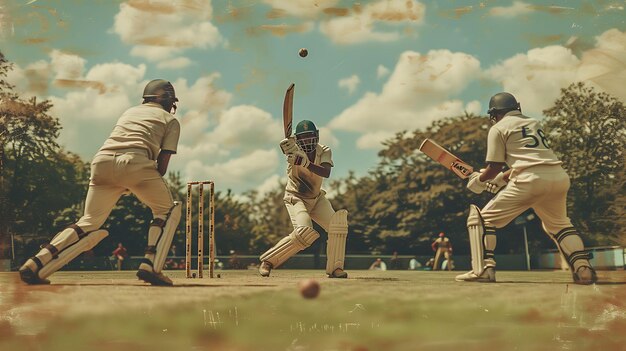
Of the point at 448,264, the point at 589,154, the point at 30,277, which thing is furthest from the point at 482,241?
the point at 589,154

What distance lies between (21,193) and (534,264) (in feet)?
102

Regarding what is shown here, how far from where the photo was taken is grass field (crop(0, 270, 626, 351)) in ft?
10.6

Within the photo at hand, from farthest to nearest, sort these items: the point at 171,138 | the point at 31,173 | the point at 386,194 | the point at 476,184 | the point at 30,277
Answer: the point at 386,194, the point at 31,173, the point at 476,184, the point at 171,138, the point at 30,277

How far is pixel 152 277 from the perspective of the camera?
6.43 meters

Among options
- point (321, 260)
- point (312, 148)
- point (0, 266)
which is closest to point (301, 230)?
point (312, 148)

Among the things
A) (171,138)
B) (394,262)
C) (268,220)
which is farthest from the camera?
(268,220)

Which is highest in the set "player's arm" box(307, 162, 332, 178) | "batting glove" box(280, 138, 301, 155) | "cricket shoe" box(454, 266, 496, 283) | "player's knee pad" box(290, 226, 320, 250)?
"batting glove" box(280, 138, 301, 155)

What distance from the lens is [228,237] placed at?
52.7 metres

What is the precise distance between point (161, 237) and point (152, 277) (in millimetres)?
431

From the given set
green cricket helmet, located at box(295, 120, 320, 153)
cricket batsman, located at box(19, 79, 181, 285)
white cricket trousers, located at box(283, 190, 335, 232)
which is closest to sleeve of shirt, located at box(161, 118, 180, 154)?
cricket batsman, located at box(19, 79, 181, 285)

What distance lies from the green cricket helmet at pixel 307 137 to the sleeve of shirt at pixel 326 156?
0.52 feet

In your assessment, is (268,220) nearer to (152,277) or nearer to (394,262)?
(394,262)

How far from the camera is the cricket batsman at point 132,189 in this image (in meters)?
6.42

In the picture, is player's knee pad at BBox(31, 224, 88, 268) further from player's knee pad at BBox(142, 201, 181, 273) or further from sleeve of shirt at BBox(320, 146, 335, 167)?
sleeve of shirt at BBox(320, 146, 335, 167)
